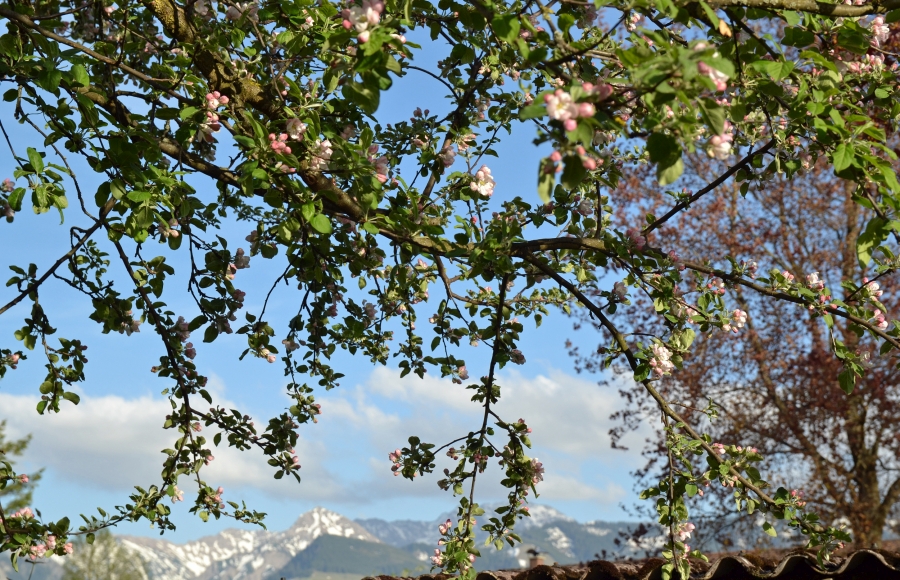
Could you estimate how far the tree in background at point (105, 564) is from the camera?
2018 inches

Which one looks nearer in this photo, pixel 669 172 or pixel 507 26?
pixel 669 172

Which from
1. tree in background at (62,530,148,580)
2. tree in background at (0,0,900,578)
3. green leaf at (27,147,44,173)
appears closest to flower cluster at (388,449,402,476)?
tree in background at (0,0,900,578)

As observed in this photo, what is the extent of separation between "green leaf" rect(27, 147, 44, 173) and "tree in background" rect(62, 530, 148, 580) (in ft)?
164

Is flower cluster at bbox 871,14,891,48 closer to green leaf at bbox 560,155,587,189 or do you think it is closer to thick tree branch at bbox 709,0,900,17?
thick tree branch at bbox 709,0,900,17

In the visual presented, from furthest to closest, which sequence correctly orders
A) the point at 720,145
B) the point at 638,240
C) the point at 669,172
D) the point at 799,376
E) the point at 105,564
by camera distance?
the point at 105,564 → the point at 799,376 → the point at 638,240 → the point at 720,145 → the point at 669,172

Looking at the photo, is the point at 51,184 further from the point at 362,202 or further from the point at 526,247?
the point at 526,247

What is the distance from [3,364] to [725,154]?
19.4ft

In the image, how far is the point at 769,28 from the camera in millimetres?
18766

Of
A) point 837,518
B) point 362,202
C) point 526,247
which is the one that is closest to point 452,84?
point 526,247

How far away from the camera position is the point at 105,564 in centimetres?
5350

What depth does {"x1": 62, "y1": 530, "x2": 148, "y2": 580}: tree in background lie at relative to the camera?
168ft

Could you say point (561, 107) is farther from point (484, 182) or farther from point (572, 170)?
point (484, 182)

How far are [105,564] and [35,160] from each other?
55.4 m

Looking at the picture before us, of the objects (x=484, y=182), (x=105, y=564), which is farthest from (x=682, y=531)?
(x=105, y=564)
